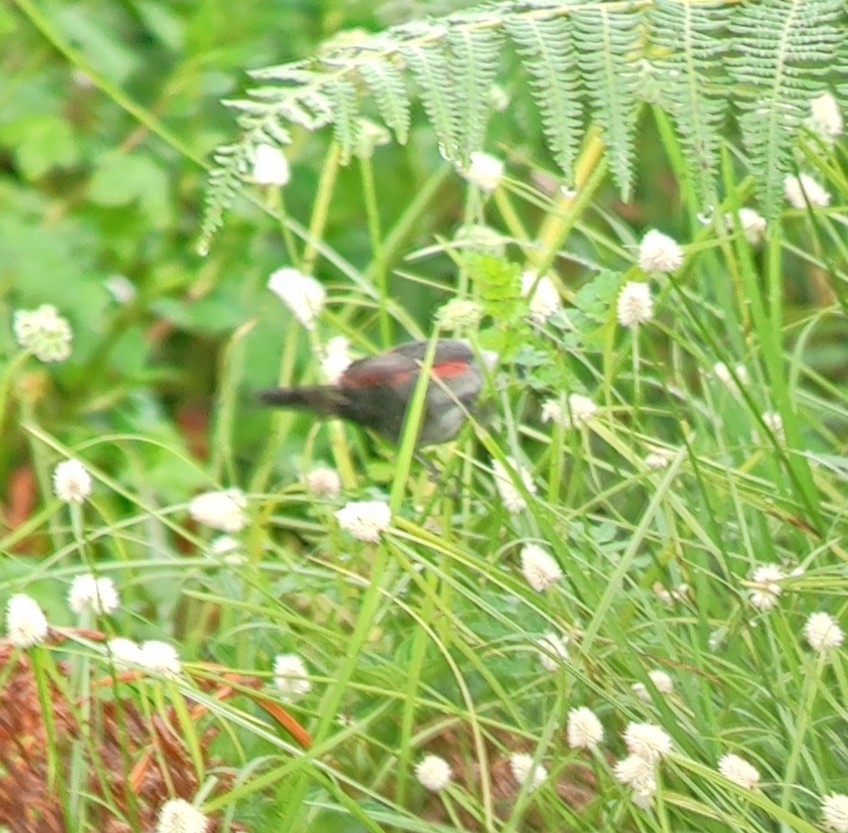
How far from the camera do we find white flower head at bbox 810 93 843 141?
1.70 meters

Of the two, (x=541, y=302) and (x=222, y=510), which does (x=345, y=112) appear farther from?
(x=222, y=510)

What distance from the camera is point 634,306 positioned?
153 centimetres

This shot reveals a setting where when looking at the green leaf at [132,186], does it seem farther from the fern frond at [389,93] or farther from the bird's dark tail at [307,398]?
the fern frond at [389,93]

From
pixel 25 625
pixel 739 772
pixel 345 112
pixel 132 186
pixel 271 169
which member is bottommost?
pixel 132 186

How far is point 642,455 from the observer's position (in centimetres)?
173

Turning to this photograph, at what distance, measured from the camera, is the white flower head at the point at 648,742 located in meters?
1.28

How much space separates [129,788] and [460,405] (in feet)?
1.48

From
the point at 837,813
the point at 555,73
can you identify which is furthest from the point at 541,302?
the point at 837,813

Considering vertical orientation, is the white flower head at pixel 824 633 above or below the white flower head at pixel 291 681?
above

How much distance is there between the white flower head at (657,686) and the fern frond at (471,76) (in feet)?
1.47

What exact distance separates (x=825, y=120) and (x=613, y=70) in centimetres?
31

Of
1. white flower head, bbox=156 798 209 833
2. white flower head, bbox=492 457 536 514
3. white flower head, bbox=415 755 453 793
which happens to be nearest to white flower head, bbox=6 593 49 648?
white flower head, bbox=156 798 209 833

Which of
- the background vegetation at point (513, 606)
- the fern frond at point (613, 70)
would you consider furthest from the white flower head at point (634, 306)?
the fern frond at point (613, 70)

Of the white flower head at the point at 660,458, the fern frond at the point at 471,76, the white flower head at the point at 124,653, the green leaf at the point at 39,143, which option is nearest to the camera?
the white flower head at the point at 124,653
